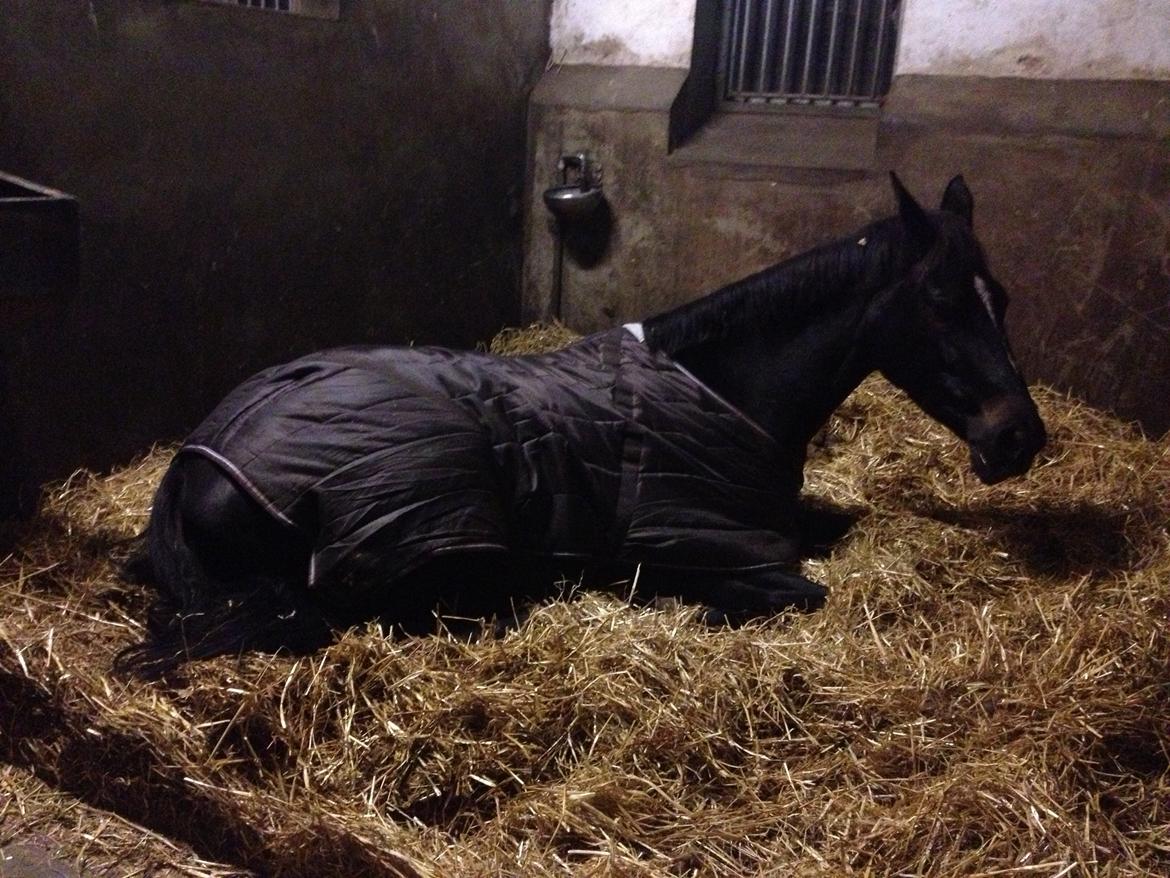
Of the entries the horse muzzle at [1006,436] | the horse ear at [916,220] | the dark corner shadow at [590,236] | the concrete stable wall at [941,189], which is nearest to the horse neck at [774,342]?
the horse ear at [916,220]

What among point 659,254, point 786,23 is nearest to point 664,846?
point 659,254

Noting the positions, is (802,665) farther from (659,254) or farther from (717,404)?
(659,254)

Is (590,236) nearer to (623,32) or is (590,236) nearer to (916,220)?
(623,32)

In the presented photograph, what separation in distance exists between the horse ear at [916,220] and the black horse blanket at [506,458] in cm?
66

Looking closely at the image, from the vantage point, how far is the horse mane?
2.83m

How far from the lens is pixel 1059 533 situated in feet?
9.86

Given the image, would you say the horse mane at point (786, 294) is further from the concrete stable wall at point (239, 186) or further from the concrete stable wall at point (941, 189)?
the concrete stable wall at point (239, 186)

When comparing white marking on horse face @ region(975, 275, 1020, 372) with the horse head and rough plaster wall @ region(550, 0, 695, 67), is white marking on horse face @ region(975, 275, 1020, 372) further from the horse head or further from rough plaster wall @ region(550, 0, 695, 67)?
rough plaster wall @ region(550, 0, 695, 67)

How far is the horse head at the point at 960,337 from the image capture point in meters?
2.71

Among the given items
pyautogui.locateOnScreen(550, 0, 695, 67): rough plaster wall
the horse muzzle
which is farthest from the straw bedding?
pyautogui.locateOnScreen(550, 0, 695, 67): rough plaster wall

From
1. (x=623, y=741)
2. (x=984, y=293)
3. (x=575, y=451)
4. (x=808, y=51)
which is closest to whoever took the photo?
(x=623, y=741)

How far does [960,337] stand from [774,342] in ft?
1.57

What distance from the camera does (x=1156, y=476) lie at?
3.32 metres

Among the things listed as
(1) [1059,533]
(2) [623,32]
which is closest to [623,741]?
(1) [1059,533]
